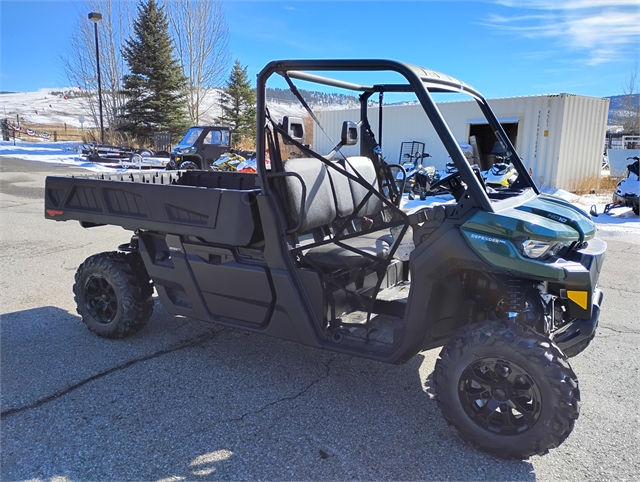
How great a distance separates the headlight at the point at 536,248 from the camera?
2453mm

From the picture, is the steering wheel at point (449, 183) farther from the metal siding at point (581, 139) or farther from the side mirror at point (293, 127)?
the metal siding at point (581, 139)

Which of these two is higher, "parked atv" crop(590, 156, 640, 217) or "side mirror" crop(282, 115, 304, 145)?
"side mirror" crop(282, 115, 304, 145)

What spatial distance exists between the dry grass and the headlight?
1386 cm

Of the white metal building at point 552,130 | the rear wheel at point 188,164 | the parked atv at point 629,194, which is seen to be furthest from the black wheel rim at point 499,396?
the rear wheel at point 188,164

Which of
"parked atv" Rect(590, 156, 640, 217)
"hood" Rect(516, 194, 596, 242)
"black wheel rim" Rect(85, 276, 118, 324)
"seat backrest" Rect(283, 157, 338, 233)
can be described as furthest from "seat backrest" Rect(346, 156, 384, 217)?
"parked atv" Rect(590, 156, 640, 217)

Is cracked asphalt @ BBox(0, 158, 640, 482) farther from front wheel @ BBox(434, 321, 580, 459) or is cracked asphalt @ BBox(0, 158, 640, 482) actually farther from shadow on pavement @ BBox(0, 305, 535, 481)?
front wheel @ BBox(434, 321, 580, 459)

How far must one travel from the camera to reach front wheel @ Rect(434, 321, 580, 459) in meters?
2.36

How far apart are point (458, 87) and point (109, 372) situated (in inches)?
122

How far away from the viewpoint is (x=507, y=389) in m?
2.52

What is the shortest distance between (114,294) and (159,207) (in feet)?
3.19

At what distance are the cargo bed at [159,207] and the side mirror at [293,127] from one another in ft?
1.51

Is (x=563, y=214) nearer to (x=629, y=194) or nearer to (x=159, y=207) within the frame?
(x=159, y=207)

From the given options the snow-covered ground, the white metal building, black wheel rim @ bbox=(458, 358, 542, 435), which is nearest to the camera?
black wheel rim @ bbox=(458, 358, 542, 435)

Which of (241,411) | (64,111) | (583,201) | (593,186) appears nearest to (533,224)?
(241,411)
